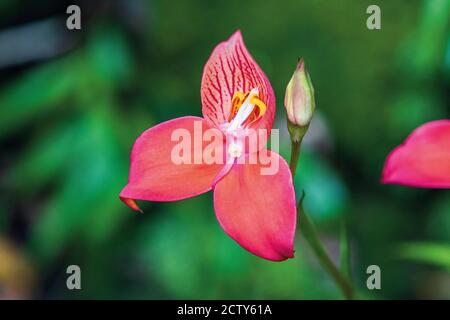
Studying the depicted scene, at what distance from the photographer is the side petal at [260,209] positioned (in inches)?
18.4

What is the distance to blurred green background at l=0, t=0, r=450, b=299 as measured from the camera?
1.25m

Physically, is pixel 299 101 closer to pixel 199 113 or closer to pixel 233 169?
pixel 233 169

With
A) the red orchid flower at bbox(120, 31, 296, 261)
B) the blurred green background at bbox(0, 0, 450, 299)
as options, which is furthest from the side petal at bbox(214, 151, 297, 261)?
the blurred green background at bbox(0, 0, 450, 299)

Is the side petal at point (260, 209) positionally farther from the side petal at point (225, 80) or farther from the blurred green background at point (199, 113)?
the blurred green background at point (199, 113)

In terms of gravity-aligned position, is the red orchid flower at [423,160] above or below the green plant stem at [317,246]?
above

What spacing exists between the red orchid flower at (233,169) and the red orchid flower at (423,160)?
83mm

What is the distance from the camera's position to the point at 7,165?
59.9 inches

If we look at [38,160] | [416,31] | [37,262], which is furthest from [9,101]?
[416,31]

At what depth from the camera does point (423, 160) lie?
439 millimetres

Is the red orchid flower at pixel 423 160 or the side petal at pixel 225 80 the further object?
the side petal at pixel 225 80

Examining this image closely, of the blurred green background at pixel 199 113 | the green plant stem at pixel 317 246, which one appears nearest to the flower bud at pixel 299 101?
the green plant stem at pixel 317 246

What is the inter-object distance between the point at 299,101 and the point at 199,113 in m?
0.75

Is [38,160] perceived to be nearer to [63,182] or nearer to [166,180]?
[63,182]
